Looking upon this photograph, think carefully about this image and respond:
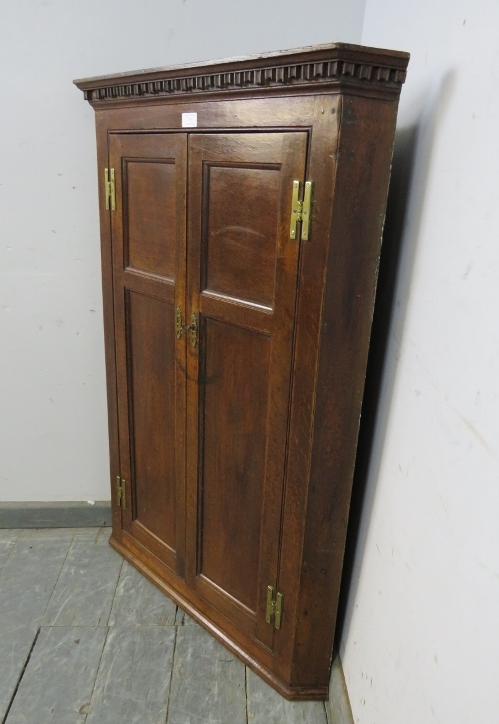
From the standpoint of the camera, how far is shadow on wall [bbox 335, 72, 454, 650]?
1010mm

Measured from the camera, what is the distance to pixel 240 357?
48.8 inches

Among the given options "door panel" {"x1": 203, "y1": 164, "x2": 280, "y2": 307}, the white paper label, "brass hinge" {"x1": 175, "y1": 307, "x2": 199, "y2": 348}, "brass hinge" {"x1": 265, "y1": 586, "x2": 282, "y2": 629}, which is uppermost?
the white paper label

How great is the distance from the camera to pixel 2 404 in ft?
6.04

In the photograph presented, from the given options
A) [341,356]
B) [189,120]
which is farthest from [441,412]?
[189,120]

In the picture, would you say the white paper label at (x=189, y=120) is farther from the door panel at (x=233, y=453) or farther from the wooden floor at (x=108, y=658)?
the wooden floor at (x=108, y=658)

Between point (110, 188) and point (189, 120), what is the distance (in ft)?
1.15

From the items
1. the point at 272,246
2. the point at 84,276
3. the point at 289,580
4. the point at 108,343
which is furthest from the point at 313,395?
the point at 84,276

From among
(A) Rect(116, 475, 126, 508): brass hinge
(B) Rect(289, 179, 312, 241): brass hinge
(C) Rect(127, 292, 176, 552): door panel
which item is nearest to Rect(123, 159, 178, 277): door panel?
(C) Rect(127, 292, 176, 552): door panel

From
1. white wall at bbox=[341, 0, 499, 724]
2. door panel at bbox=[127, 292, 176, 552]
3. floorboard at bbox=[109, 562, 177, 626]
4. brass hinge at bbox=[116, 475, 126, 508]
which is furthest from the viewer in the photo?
brass hinge at bbox=[116, 475, 126, 508]

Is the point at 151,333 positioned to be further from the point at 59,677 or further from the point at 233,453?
the point at 59,677

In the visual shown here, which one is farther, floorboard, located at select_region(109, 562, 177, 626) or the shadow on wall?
floorboard, located at select_region(109, 562, 177, 626)

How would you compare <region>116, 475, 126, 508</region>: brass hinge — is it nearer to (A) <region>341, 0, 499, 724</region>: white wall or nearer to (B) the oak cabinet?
(B) the oak cabinet

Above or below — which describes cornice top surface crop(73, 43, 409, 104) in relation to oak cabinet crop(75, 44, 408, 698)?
above

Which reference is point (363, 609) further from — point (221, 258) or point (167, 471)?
point (221, 258)
